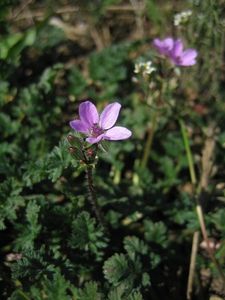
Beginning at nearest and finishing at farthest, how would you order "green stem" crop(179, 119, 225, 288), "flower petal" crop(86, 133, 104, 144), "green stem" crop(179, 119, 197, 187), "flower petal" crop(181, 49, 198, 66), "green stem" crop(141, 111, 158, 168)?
1. "flower petal" crop(86, 133, 104, 144)
2. "green stem" crop(179, 119, 225, 288)
3. "flower petal" crop(181, 49, 198, 66)
4. "green stem" crop(179, 119, 197, 187)
5. "green stem" crop(141, 111, 158, 168)

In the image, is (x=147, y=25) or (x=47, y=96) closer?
(x=47, y=96)

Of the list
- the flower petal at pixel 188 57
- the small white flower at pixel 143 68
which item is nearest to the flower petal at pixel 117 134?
the small white flower at pixel 143 68

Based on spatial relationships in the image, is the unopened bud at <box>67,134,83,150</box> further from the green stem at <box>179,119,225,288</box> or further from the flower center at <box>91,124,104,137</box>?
the green stem at <box>179,119,225,288</box>

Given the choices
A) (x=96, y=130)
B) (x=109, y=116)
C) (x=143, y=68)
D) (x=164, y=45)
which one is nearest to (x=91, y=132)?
(x=96, y=130)

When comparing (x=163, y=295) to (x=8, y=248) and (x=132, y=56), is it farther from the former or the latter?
(x=132, y=56)

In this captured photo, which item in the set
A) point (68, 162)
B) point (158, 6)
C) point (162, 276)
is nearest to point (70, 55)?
point (158, 6)

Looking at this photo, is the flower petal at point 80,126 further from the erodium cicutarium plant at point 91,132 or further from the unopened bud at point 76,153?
the unopened bud at point 76,153

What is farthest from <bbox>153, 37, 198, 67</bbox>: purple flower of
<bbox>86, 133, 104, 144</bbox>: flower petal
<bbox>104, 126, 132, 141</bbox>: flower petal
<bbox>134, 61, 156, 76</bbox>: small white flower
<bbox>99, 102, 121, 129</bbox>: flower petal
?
<bbox>86, 133, 104, 144</bbox>: flower petal
